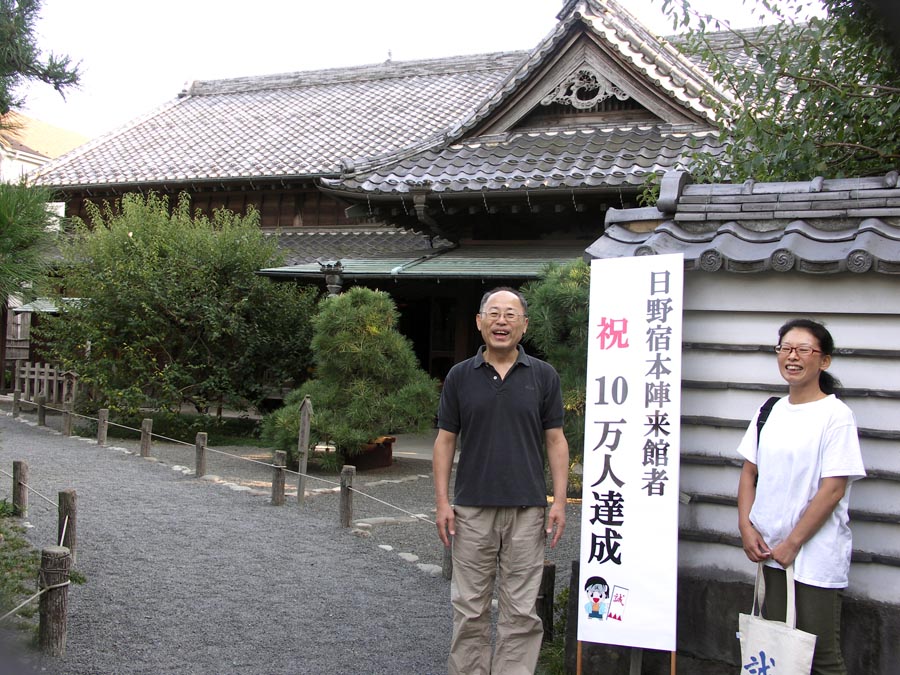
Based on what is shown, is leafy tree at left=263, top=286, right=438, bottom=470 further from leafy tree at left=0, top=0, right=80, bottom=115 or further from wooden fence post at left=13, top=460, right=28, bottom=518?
leafy tree at left=0, top=0, right=80, bottom=115

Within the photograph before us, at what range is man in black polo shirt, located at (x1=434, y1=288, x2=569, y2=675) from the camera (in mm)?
3652

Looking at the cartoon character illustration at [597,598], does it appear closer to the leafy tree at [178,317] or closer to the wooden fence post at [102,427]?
the leafy tree at [178,317]

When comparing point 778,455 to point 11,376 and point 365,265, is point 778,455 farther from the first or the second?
point 11,376

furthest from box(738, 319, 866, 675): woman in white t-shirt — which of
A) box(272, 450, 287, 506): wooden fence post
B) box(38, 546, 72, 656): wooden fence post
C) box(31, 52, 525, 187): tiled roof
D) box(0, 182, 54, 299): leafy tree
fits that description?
box(31, 52, 525, 187): tiled roof

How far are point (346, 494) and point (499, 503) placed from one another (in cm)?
393

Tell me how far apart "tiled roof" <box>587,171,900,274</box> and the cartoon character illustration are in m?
1.53

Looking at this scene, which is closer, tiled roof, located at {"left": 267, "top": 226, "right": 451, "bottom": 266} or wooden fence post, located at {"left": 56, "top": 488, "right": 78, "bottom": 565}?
wooden fence post, located at {"left": 56, "top": 488, "right": 78, "bottom": 565}

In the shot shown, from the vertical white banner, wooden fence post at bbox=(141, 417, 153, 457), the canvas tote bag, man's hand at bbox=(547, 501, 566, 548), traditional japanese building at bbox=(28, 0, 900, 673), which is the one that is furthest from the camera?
wooden fence post at bbox=(141, 417, 153, 457)

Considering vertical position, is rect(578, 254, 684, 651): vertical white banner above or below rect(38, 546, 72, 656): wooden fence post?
above

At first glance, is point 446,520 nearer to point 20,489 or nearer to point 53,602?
point 53,602

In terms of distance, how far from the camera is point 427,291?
12.9 metres

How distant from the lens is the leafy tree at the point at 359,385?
9.66 metres

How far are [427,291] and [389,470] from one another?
3.30 metres

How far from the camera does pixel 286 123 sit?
749 inches
